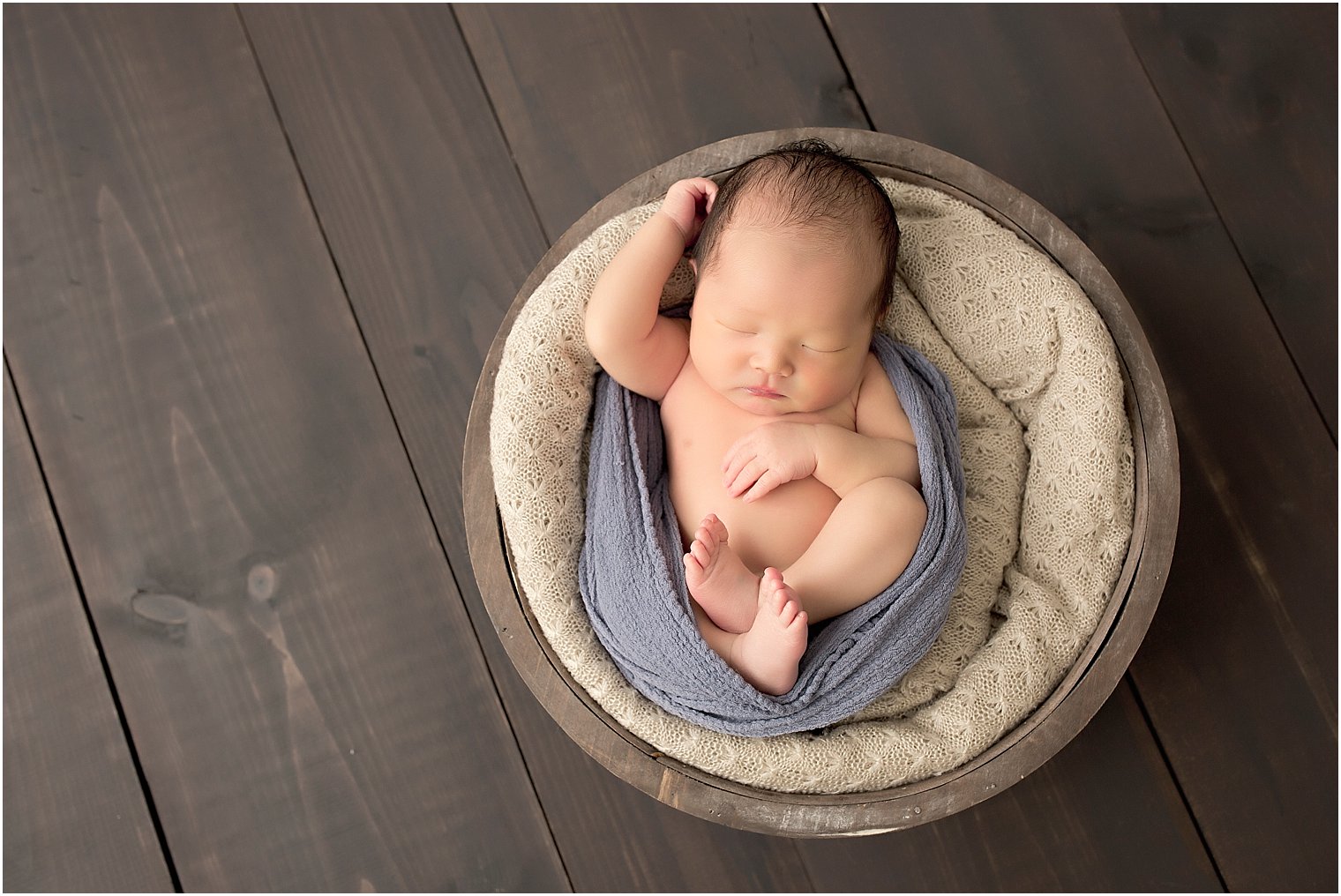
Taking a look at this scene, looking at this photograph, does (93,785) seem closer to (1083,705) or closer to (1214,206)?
(1083,705)

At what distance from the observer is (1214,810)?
127 centimetres

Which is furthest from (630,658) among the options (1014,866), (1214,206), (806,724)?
(1214,206)

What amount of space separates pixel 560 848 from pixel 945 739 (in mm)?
510

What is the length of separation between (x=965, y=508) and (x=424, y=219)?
30.2 inches

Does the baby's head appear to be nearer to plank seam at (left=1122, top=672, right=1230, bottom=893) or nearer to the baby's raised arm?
the baby's raised arm

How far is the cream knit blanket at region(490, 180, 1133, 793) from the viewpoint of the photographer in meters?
1.04

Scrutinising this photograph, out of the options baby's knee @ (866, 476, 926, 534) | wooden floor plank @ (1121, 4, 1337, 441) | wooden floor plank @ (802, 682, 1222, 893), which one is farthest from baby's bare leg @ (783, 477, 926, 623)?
wooden floor plank @ (1121, 4, 1337, 441)

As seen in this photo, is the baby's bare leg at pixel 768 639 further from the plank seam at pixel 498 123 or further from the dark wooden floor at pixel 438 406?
the plank seam at pixel 498 123

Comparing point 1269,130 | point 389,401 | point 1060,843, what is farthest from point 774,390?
point 1269,130

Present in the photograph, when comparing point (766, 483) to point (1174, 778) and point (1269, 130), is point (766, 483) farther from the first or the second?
point (1269, 130)

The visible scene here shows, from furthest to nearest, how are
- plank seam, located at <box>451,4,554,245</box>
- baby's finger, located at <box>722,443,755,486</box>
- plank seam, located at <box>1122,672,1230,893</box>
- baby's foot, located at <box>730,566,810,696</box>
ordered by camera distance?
plank seam, located at <box>451,4,554,245</box>, plank seam, located at <box>1122,672,1230,893</box>, baby's finger, located at <box>722,443,755,486</box>, baby's foot, located at <box>730,566,810,696</box>

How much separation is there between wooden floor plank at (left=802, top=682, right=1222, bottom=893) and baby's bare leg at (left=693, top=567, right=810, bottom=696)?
35cm

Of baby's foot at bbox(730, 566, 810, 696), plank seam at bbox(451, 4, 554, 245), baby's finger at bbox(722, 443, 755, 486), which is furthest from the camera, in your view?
plank seam at bbox(451, 4, 554, 245)

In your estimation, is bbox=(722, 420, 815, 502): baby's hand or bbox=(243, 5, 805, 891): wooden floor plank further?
bbox=(243, 5, 805, 891): wooden floor plank
